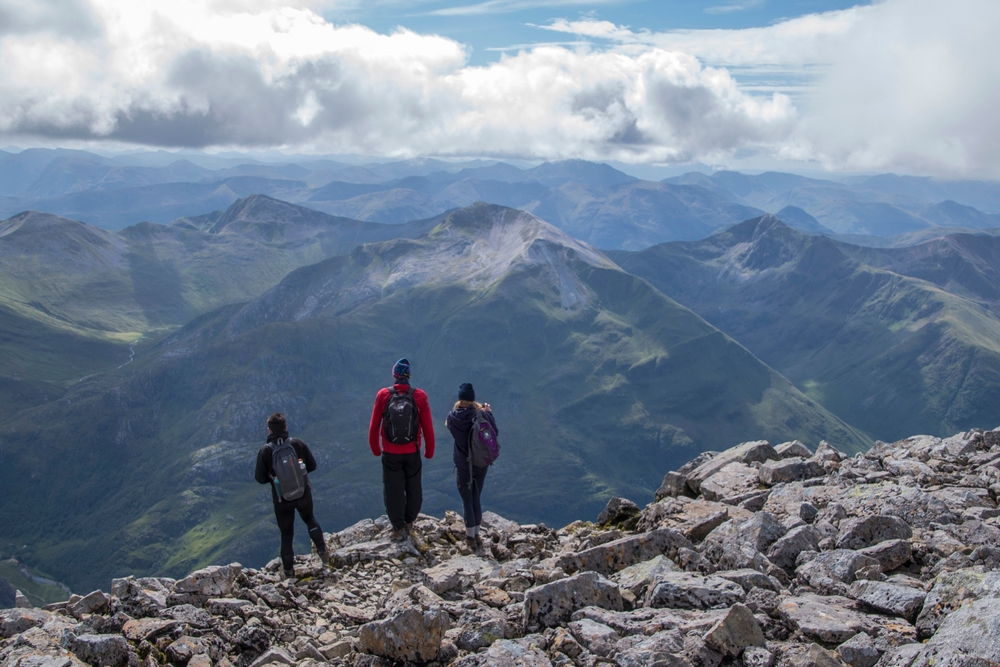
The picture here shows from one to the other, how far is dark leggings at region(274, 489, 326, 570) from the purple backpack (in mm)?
5450

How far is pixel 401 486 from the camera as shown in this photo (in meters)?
21.3

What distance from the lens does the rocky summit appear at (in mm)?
11594

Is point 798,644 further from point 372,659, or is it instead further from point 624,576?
point 372,659

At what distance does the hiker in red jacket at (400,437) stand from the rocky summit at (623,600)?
154 centimetres

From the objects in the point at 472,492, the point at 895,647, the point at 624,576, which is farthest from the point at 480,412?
the point at 895,647

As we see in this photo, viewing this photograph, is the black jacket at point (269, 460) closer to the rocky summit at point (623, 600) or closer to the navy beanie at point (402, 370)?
the rocky summit at point (623, 600)

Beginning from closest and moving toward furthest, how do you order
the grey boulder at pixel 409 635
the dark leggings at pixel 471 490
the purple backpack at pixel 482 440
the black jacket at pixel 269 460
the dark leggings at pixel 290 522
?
the grey boulder at pixel 409 635, the dark leggings at pixel 290 522, the black jacket at pixel 269 460, the purple backpack at pixel 482 440, the dark leggings at pixel 471 490

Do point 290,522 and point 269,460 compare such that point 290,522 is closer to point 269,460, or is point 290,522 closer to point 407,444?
point 269,460

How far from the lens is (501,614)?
1423cm

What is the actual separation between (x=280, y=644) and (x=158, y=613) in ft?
9.93

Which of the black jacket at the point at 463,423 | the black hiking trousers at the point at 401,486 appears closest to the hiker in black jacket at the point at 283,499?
the black hiking trousers at the point at 401,486

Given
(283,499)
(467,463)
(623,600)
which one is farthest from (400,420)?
(623,600)

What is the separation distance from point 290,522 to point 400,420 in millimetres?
4761

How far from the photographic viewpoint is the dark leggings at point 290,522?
62.4 ft
